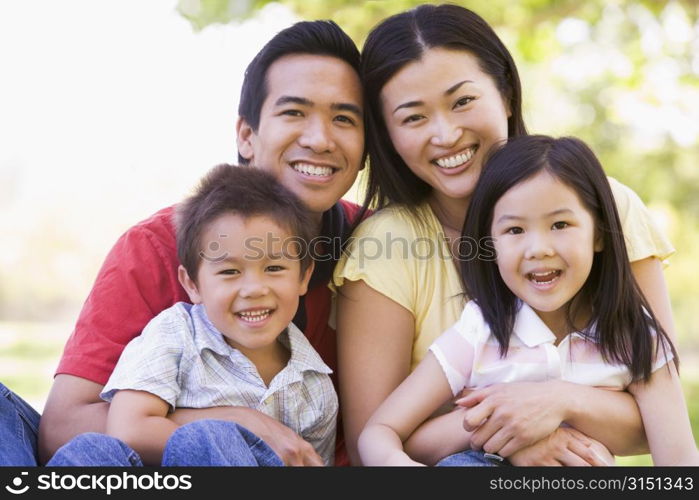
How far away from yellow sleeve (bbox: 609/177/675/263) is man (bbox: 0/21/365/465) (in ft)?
2.72

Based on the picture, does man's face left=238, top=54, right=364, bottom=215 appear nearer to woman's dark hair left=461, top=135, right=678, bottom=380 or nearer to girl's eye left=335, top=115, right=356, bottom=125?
girl's eye left=335, top=115, right=356, bottom=125

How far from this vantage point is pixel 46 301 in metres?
8.77

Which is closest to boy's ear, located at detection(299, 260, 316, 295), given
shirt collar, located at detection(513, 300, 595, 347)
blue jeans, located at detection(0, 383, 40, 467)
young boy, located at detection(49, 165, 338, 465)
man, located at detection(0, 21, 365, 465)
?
young boy, located at detection(49, 165, 338, 465)

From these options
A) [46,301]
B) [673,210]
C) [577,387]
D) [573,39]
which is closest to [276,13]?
[573,39]

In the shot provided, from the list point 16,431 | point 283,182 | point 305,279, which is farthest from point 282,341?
point 16,431

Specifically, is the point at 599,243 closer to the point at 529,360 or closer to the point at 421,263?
the point at 529,360

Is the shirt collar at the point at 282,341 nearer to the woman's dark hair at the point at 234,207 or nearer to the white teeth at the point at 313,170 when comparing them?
the woman's dark hair at the point at 234,207

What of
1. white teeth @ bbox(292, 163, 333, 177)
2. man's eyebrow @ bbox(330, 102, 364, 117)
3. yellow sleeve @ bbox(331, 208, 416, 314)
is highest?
man's eyebrow @ bbox(330, 102, 364, 117)

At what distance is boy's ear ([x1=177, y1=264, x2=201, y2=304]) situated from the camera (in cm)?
248

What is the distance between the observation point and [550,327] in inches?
96.3

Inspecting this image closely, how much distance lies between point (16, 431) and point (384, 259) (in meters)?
1.15

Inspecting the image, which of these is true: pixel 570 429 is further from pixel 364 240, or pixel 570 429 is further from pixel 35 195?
pixel 35 195

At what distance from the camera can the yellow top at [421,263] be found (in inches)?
106

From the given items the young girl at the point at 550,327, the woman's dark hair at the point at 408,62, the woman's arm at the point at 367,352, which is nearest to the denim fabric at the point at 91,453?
the young girl at the point at 550,327
